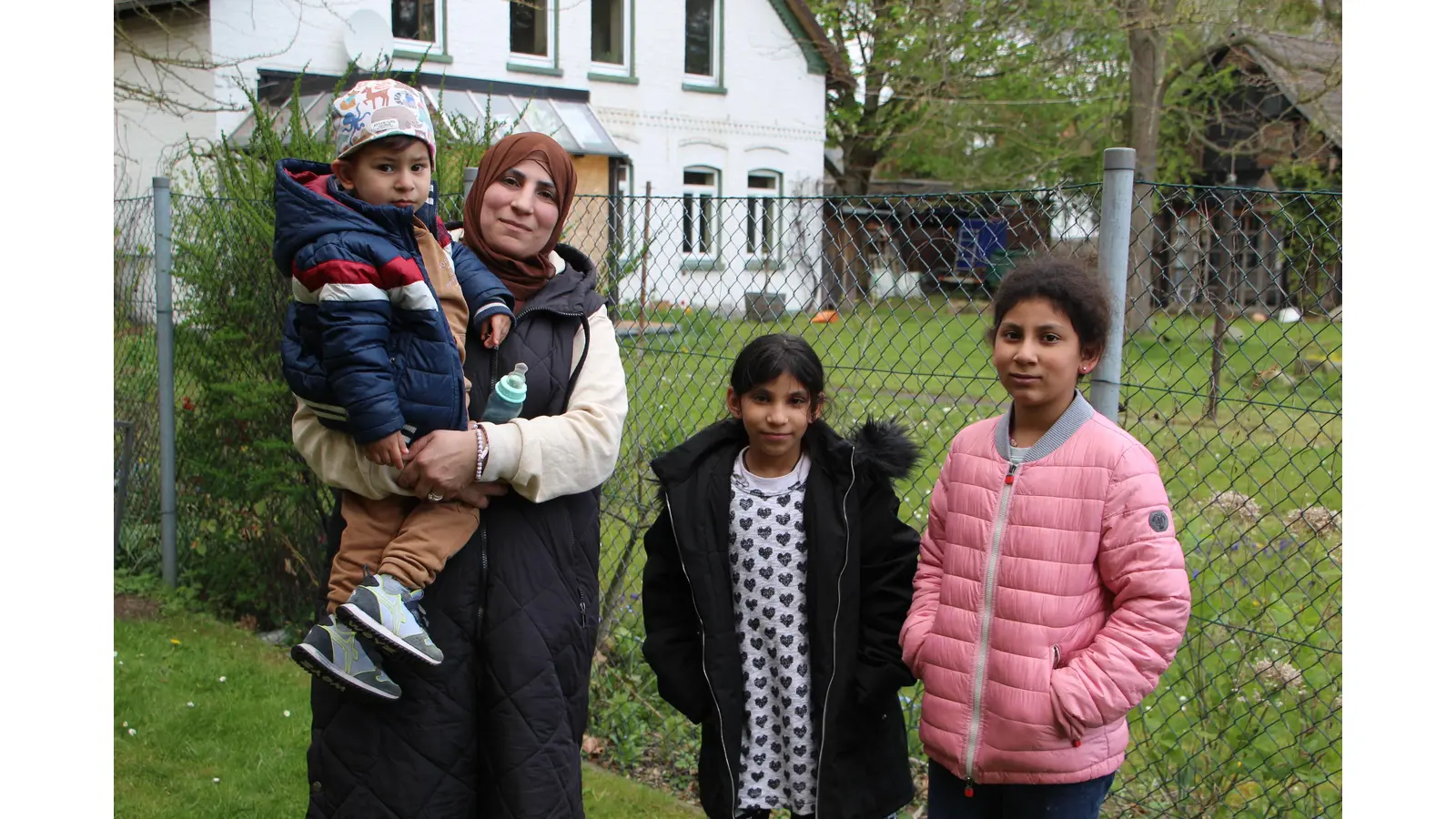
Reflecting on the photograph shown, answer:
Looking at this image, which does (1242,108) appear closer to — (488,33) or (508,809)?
(488,33)

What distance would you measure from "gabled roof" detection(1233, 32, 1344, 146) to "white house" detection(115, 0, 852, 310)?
6184 mm

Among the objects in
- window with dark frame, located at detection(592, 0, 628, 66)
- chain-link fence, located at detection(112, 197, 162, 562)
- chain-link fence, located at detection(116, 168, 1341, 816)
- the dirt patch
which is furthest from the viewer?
window with dark frame, located at detection(592, 0, 628, 66)

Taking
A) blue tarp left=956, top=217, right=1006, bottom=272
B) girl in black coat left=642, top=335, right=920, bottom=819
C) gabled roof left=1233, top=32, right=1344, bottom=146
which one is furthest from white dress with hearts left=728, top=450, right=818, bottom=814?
gabled roof left=1233, top=32, right=1344, bottom=146

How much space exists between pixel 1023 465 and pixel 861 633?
1.92 feet

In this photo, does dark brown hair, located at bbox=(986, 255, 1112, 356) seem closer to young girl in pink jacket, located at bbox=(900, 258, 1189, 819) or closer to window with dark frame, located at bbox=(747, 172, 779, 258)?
young girl in pink jacket, located at bbox=(900, 258, 1189, 819)

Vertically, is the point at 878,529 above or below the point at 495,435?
below

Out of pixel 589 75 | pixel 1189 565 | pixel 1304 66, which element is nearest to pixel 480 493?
pixel 1189 565

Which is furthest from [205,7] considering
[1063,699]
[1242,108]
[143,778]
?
[1242,108]

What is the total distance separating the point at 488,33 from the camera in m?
19.2

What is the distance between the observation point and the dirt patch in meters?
6.05

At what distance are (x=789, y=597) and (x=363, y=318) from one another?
114 centimetres

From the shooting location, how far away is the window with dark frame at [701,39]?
22547 millimetres

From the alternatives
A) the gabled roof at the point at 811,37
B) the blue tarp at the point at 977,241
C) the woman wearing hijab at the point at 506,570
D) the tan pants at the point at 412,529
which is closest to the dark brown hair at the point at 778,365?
the woman wearing hijab at the point at 506,570

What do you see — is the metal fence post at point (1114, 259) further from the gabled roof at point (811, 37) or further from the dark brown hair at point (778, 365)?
the gabled roof at point (811, 37)
